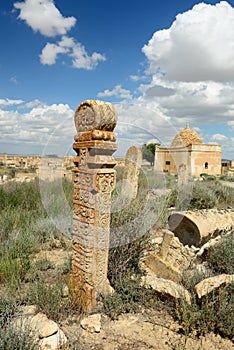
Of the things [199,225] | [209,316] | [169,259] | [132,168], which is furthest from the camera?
[132,168]

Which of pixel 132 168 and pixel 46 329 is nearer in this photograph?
pixel 46 329

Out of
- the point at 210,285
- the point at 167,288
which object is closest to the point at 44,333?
the point at 167,288

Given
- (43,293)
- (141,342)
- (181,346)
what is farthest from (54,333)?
(181,346)

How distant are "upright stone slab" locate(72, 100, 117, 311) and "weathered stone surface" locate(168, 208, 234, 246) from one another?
277cm

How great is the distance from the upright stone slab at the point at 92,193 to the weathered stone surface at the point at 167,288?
0.60 metres

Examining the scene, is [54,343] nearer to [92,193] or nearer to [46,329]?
[46,329]

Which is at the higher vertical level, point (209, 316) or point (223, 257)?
point (223, 257)

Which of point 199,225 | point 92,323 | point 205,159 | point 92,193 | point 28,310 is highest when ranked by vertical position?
point 205,159

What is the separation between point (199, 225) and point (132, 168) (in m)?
3.10

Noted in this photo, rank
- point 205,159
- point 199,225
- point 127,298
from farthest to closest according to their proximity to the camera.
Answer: point 205,159 → point 199,225 → point 127,298

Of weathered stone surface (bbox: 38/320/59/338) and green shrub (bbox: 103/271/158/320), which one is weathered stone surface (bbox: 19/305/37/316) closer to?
weathered stone surface (bbox: 38/320/59/338)

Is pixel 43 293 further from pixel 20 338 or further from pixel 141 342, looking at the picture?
pixel 141 342

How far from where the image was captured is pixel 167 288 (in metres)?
3.45

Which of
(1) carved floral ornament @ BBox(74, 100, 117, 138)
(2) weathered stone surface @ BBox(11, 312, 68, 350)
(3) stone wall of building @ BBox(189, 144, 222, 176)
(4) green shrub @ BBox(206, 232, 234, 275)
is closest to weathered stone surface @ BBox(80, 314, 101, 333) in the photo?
(2) weathered stone surface @ BBox(11, 312, 68, 350)
